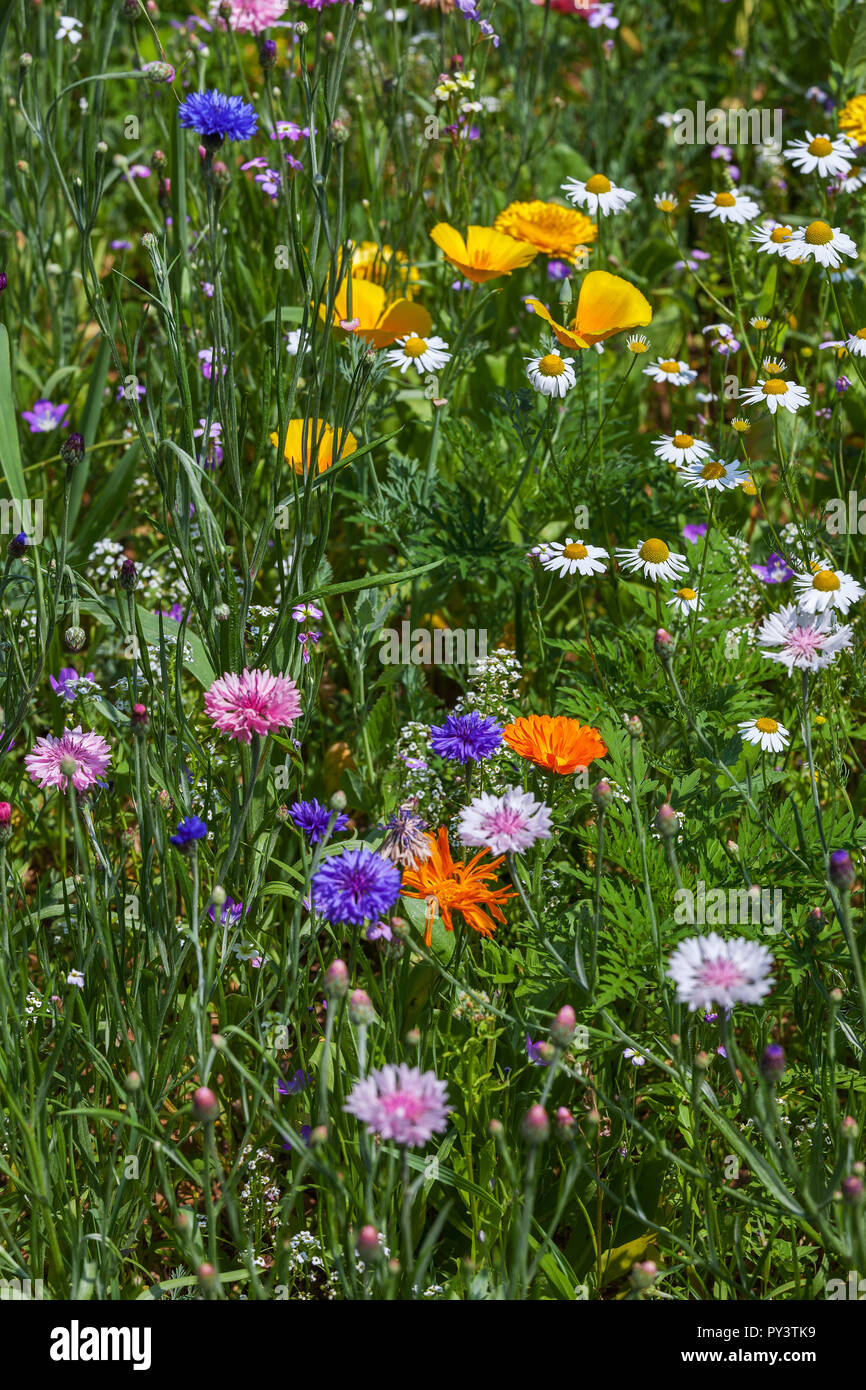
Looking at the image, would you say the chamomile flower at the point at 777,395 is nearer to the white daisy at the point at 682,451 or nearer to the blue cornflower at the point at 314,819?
the white daisy at the point at 682,451

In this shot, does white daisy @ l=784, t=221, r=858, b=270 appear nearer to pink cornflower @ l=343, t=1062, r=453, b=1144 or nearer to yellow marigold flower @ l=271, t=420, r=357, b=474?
yellow marigold flower @ l=271, t=420, r=357, b=474

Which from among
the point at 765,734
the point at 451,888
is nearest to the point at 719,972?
the point at 451,888

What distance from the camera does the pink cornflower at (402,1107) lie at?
3.75 ft

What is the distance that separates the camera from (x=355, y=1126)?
1.69 metres

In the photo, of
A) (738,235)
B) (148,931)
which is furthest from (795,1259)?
(738,235)

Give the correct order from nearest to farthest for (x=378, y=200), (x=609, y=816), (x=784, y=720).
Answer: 1. (x=609, y=816)
2. (x=784, y=720)
3. (x=378, y=200)

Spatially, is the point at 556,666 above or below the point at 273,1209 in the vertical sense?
above

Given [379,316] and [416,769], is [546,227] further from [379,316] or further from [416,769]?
[416,769]

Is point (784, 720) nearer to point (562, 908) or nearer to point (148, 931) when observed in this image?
point (562, 908)

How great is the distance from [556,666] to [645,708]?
466 millimetres

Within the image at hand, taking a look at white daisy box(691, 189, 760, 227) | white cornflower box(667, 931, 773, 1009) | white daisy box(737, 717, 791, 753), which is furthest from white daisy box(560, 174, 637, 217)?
white cornflower box(667, 931, 773, 1009)

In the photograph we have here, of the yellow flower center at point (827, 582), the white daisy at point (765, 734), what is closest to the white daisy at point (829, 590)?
the yellow flower center at point (827, 582)

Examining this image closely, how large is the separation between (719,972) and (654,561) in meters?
1.03

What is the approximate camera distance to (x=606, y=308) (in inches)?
90.9
